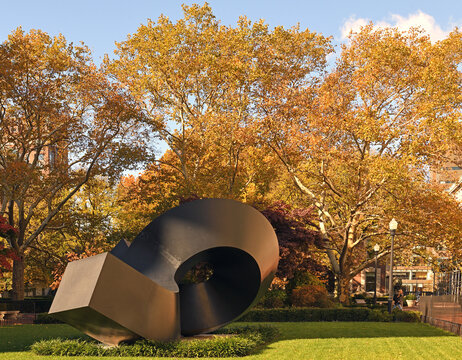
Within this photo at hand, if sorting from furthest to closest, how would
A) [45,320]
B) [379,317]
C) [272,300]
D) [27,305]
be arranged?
1. [27,305]
2. [272,300]
3. [379,317]
4. [45,320]

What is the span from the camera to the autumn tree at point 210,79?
37688 millimetres

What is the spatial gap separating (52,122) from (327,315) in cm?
1825

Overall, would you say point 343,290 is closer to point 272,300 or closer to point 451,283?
point 272,300

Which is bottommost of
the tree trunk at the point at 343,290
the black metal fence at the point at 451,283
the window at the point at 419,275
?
the tree trunk at the point at 343,290

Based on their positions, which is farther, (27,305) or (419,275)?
(419,275)

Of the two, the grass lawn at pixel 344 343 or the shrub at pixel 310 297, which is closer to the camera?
the grass lawn at pixel 344 343

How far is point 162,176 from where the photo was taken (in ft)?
139

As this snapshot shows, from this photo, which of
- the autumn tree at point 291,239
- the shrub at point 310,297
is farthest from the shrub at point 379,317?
the autumn tree at point 291,239

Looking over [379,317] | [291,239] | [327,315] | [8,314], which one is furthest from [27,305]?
[379,317]

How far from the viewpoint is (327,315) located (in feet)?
103

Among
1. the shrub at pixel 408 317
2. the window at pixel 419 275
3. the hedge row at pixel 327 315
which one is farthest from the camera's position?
the window at pixel 419 275

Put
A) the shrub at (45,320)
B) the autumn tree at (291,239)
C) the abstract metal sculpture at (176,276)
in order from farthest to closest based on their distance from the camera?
the autumn tree at (291,239), the shrub at (45,320), the abstract metal sculpture at (176,276)

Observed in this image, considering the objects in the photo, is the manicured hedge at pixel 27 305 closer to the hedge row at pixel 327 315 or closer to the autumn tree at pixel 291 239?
the hedge row at pixel 327 315

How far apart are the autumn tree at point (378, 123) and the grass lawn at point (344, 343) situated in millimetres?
9313
